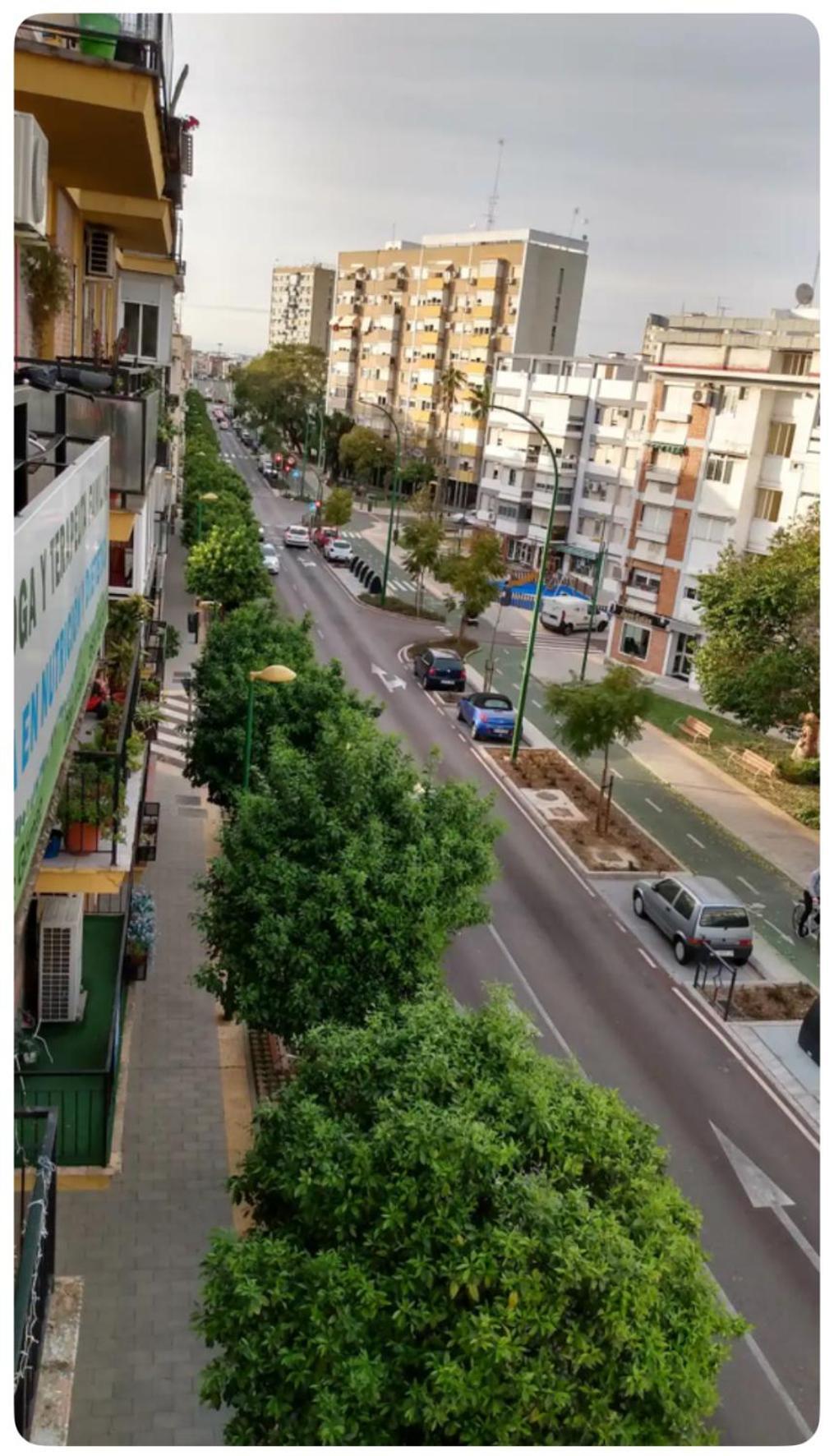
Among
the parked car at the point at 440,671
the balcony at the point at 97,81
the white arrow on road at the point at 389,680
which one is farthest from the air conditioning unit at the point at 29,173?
the parked car at the point at 440,671

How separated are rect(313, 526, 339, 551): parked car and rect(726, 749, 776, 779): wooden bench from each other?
29301mm

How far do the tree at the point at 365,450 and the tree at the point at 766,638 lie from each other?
51.0m

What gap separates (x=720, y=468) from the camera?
37000 mm

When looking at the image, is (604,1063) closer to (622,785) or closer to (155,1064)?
(155,1064)

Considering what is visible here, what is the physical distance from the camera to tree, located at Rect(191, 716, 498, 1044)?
10.1m

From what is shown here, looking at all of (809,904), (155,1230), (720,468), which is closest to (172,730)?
(809,904)

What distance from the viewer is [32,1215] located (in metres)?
5.25

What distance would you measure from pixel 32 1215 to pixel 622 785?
22.8m

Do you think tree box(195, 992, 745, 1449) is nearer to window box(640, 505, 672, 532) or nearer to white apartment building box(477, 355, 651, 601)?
window box(640, 505, 672, 532)

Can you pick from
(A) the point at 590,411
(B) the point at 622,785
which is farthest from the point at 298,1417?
(A) the point at 590,411

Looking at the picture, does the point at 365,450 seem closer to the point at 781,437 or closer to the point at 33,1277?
the point at 781,437
